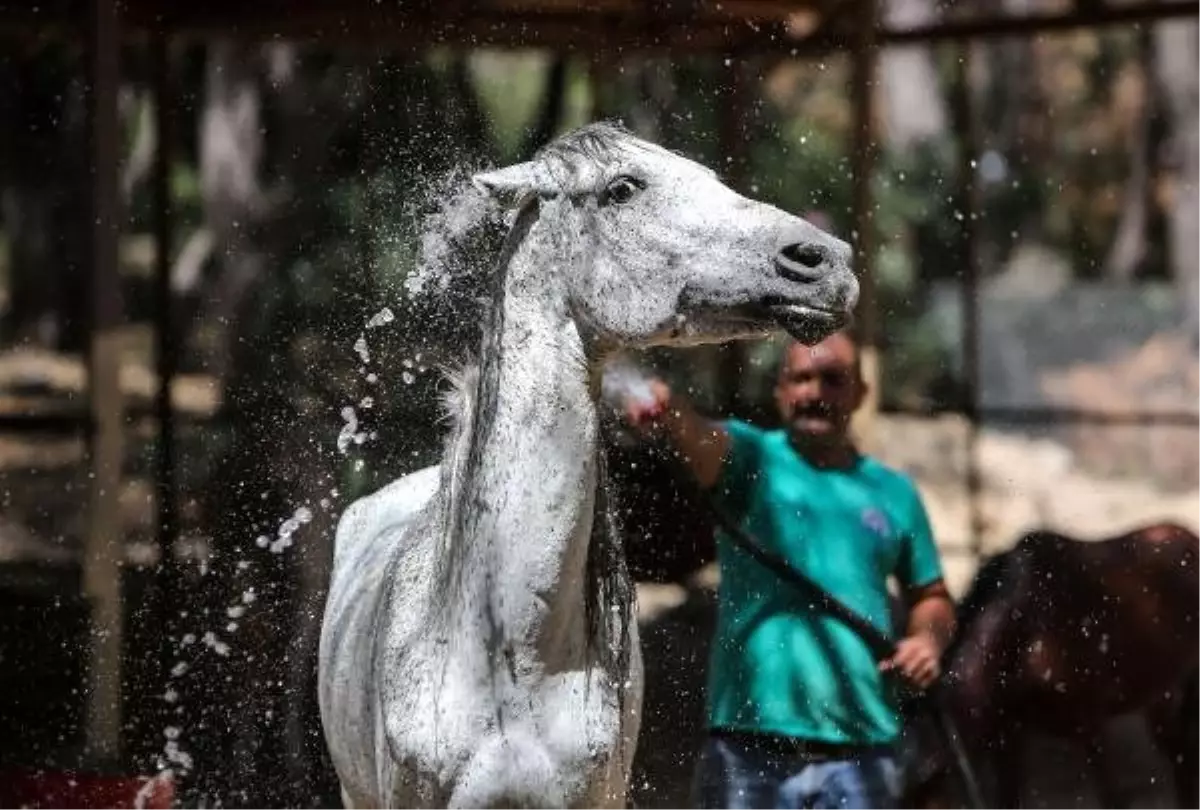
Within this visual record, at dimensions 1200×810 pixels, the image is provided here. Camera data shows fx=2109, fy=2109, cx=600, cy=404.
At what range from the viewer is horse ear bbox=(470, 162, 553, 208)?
2975 millimetres

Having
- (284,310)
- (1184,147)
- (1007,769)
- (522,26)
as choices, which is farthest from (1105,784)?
(1184,147)

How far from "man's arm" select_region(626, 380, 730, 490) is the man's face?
0.52ft

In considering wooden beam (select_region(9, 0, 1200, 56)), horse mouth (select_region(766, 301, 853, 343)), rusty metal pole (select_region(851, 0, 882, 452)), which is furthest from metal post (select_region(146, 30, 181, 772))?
horse mouth (select_region(766, 301, 853, 343))

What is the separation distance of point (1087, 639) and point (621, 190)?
2.44m

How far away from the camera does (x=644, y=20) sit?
5375 millimetres

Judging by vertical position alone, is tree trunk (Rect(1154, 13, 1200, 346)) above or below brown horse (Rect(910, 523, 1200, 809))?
above

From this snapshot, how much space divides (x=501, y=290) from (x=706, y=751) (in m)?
1.36

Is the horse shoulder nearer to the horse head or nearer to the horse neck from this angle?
the horse neck

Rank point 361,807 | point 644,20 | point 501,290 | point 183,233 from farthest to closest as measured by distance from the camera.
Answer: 1. point 183,233
2. point 644,20
3. point 361,807
4. point 501,290

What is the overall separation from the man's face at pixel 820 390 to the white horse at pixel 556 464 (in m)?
1.08

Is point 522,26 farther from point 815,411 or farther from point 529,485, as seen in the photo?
point 529,485

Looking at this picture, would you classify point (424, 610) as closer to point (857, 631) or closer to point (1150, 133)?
point (857, 631)

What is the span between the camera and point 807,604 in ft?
13.0

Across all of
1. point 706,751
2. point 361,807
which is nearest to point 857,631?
point 706,751
